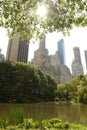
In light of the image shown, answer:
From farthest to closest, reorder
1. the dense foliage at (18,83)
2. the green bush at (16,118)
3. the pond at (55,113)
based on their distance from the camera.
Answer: the dense foliage at (18,83) < the pond at (55,113) < the green bush at (16,118)

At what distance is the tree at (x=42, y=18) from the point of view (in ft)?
50.4

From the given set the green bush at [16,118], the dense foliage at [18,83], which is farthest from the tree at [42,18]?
the dense foliage at [18,83]

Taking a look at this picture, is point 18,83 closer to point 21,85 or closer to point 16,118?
point 21,85

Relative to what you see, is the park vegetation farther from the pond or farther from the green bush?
the green bush

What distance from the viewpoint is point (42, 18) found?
1711 centimetres

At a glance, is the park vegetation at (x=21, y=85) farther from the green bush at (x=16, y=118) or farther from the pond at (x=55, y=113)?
the green bush at (x=16, y=118)

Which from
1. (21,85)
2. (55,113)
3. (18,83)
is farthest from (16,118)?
(21,85)

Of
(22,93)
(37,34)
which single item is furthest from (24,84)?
(37,34)

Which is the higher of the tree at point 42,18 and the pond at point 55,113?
the tree at point 42,18

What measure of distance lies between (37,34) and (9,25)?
2582mm

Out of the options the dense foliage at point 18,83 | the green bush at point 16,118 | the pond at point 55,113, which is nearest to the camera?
the green bush at point 16,118

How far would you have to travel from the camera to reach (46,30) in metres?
17.5

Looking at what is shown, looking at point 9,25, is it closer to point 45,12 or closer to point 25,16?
point 25,16

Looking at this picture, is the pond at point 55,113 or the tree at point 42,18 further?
the pond at point 55,113
